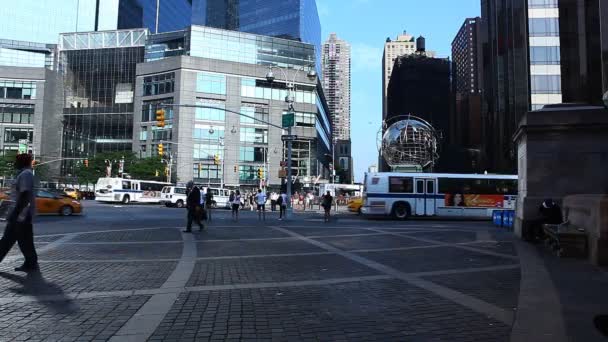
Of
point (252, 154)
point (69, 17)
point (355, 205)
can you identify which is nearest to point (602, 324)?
point (355, 205)

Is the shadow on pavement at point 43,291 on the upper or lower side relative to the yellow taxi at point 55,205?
lower

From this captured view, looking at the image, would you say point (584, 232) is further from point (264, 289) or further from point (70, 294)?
point (70, 294)

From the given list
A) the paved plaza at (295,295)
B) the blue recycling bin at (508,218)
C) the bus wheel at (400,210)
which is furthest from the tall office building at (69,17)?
the paved plaza at (295,295)

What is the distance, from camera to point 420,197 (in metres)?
30.7

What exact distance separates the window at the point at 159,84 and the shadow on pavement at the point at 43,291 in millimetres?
84028

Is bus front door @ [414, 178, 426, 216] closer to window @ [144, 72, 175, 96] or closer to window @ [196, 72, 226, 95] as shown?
window @ [196, 72, 226, 95]

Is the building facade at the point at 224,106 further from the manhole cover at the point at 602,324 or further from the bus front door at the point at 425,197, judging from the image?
the manhole cover at the point at 602,324

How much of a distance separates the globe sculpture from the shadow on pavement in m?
34.7

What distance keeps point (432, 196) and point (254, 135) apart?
6279 cm

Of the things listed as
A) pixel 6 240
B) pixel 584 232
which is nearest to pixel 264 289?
pixel 6 240

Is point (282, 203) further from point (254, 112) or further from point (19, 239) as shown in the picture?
point (254, 112)

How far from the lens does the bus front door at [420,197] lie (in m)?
30.7

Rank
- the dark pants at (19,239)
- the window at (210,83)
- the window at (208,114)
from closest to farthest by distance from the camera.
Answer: the dark pants at (19,239), the window at (208,114), the window at (210,83)

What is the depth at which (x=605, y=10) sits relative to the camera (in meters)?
12.3
